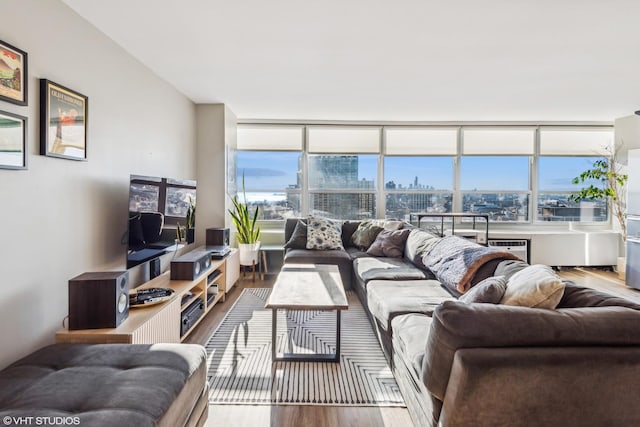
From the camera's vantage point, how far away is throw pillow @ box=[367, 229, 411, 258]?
4.30 meters

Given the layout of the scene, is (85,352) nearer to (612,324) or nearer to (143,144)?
(143,144)

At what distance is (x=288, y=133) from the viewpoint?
567 cm

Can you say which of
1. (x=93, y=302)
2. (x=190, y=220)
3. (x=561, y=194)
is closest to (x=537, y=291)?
(x=93, y=302)

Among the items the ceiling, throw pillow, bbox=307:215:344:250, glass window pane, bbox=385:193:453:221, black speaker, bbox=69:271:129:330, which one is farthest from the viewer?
glass window pane, bbox=385:193:453:221

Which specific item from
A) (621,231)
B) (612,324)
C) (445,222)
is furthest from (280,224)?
(621,231)

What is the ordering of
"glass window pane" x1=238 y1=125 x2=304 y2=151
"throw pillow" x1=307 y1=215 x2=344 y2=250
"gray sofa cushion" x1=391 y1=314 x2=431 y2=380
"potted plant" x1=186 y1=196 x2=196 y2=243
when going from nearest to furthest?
1. "gray sofa cushion" x1=391 y1=314 x2=431 y2=380
2. "potted plant" x1=186 y1=196 x2=196 y2=243
3. "throw pillow" x1=307 y1=215 x2=344 y2=250
4. "glass window pane" x1=238 y1=125 x2=304 y2=151

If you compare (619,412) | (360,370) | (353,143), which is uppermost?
(353,143)

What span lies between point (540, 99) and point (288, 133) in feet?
11.9

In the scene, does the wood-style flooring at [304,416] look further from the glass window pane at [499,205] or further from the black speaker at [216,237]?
the glass window pane at [499,205]

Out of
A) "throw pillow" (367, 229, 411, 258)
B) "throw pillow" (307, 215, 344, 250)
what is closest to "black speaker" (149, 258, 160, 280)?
"throw pillow" (307, 215, 344, 250)

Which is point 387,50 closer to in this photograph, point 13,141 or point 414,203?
point 13,141

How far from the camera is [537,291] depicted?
5.12 feet

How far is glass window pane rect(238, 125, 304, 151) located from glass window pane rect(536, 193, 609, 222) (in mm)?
4346

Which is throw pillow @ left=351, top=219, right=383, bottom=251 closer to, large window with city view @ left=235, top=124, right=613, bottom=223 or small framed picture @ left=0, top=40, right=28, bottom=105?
large window with city view @ left=235, top=124, right=613, bottom=223
